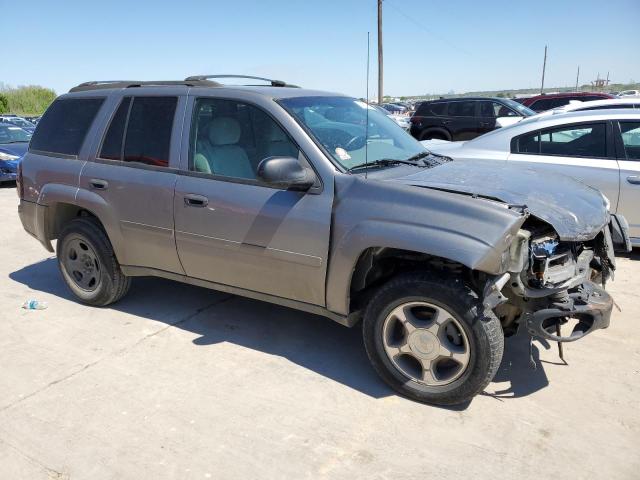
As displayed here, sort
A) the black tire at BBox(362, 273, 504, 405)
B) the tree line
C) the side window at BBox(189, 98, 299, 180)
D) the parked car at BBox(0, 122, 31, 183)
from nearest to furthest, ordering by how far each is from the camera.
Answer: the black tire at BBox(362, 273, 504, 405) < the side window at BBox(189, 98, 299, 180) < the parked car at BBox(0, 122, 31, 183) < the tree line

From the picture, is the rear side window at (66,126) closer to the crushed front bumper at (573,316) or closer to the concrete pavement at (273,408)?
the concrete pavement at (273,408)

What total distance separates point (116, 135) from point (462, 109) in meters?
11.8

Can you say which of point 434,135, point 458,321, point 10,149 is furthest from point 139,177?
point 434,135

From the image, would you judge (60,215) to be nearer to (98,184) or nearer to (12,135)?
(98,184)

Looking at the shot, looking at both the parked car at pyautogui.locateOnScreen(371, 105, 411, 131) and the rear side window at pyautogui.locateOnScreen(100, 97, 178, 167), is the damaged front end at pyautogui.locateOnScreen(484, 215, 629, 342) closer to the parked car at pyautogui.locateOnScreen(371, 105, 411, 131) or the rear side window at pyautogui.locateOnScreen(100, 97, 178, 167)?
the parked car at pyautogui.locateOnScreen(371, 105, 411, 131)

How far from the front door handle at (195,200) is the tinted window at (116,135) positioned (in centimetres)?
88

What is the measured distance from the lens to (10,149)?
12633 mm

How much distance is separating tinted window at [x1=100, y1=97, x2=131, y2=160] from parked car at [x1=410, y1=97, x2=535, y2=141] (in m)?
11.3

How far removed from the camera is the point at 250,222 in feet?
11.7

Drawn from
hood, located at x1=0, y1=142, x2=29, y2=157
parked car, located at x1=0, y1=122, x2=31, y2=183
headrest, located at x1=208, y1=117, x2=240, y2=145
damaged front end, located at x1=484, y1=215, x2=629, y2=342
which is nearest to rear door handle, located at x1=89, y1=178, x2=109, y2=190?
headrest, located at x1=208, y1=117, x2=240, y2=145

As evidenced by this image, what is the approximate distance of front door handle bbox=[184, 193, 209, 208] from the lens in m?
3.76

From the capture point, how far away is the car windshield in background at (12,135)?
1353 centimetres

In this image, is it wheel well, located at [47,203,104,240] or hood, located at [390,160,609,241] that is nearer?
hood, located at [390,160,609,241]

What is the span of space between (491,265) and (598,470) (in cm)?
113
